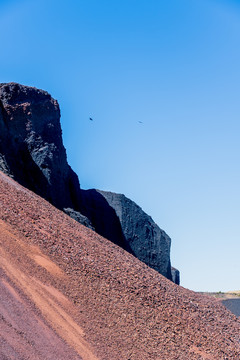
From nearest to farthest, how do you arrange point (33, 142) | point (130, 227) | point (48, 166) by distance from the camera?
point (33, 142) < point (48, 166) < point (130, 227)

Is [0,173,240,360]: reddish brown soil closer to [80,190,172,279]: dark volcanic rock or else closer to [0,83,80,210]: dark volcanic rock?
[0,83,80,210]: dark volcanic rock

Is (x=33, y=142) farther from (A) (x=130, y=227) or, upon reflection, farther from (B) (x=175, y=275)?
(B) (x=175, y=275)

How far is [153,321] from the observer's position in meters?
12.2

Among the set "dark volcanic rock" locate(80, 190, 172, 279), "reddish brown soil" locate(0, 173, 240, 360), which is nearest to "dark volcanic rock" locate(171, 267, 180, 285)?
"dark volcanic rock" locate(80, 190, 172, 279)

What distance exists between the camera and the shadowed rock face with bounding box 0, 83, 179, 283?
22328mm

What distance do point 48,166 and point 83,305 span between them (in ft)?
41.8

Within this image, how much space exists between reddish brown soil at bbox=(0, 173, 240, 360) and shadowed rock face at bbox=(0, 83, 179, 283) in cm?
638

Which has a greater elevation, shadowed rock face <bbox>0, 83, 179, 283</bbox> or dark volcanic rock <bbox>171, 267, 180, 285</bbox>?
shadowed rock face <bbox>0, 83, 179, 283</bbox>

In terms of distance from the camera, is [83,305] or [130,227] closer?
[83,305]

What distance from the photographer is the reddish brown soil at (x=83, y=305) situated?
9.33m

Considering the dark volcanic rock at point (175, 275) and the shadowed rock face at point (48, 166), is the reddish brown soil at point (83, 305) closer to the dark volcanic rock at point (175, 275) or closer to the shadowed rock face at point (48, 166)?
the shadowed rock face at point (48, 166)

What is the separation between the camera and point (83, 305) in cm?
1120

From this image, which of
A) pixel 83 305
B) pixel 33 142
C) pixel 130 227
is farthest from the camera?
pixel 130 227

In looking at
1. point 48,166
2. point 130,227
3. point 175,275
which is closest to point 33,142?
point 48,166
